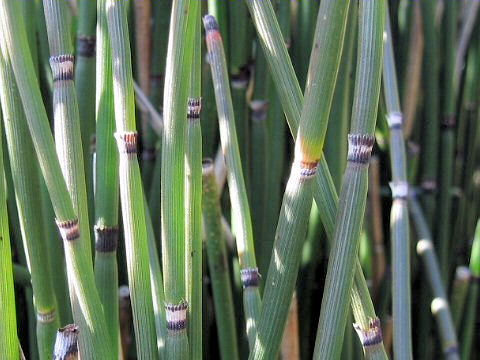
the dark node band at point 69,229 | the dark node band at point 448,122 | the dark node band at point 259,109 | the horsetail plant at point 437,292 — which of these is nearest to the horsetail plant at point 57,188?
the dark node band at point 69,229

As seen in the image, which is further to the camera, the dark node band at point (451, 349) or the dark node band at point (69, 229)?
the dark node band at point (451, 349)

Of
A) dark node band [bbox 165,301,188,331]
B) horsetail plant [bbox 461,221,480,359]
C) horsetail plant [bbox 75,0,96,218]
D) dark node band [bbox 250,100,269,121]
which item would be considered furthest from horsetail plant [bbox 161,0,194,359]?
horsetail plant [bbox 461,221,480,359]

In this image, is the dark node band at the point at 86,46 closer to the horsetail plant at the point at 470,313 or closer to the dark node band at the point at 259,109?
the dark node band at the point at 259,109

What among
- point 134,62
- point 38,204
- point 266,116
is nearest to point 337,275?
point 38,204

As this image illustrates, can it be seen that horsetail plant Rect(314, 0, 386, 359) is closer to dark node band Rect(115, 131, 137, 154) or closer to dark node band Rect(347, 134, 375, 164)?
dark node band Rect(347, 134, 375, 164)

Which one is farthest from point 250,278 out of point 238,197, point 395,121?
point 395,121
